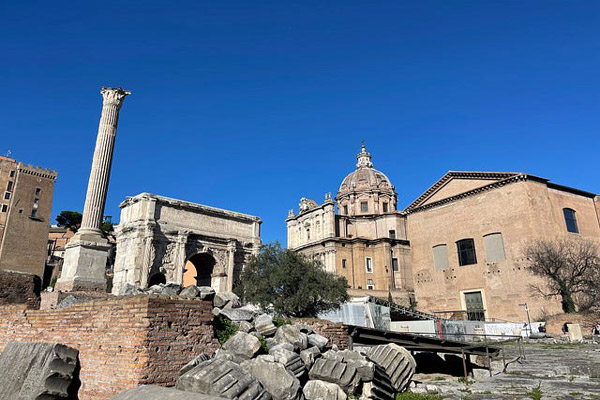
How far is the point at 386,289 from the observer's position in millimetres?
46469

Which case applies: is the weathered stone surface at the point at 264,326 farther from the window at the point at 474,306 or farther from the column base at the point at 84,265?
the window at the point at 474,306

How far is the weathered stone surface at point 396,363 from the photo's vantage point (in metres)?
10.3

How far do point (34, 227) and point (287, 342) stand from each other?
208ft

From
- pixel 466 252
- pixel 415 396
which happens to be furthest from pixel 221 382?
pixel 466 252

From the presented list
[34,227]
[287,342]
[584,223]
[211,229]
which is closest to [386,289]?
[584,223]

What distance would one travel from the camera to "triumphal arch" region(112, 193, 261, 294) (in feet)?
95.3

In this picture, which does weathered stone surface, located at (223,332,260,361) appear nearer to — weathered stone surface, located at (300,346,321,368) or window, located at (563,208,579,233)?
weathered stone surface, located at (300,346,321,368)

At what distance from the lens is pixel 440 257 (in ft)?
137

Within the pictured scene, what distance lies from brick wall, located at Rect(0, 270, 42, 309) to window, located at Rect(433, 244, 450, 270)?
36636mm

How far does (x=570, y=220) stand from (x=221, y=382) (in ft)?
132

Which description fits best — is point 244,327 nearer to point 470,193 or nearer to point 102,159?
point 102,159

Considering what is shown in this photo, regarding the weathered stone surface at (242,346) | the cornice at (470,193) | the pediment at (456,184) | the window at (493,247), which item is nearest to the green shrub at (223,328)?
the weathered stone surface at (242,346)

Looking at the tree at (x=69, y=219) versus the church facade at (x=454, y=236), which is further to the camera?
the tree at (x=69, y=219)

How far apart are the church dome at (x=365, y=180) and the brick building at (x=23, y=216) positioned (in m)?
43.7
